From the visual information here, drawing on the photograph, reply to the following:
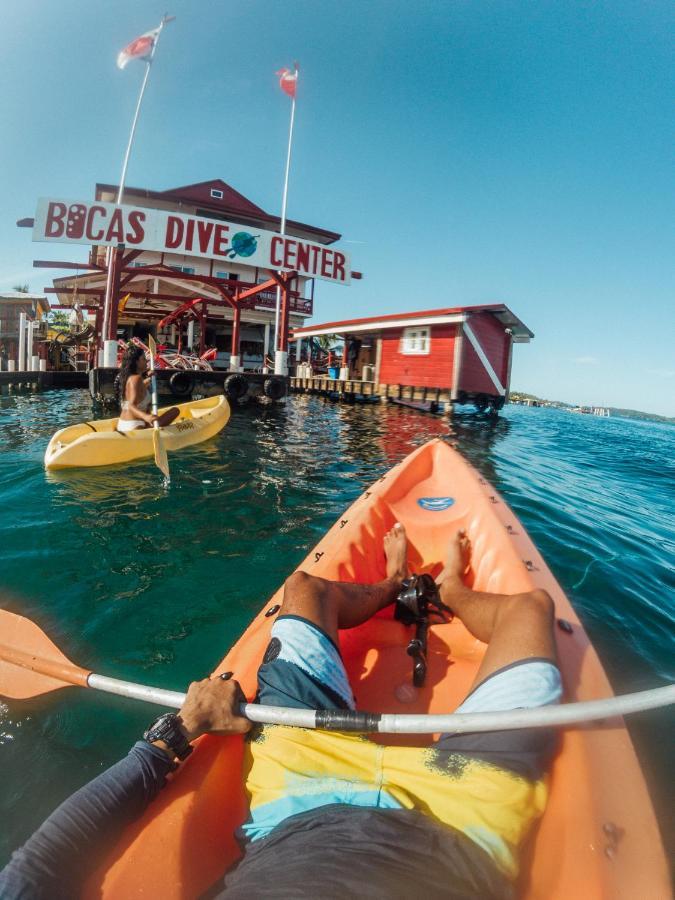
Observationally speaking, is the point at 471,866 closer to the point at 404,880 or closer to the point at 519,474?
the point at 404,880

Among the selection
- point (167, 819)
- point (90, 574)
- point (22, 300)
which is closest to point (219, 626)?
point (90, 574)

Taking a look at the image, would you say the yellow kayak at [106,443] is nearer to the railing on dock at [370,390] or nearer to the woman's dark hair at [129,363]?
the woman's dark hair at [129,363]

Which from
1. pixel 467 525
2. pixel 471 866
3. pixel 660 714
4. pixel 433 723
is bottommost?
pixel 660 714

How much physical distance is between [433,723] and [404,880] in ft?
1.43

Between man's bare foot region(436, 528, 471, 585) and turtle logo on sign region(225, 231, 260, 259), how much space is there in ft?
40.0

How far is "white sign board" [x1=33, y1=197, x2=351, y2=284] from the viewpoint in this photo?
11578 mm

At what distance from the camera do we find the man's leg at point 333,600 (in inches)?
72.9

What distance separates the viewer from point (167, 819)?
4.19ft

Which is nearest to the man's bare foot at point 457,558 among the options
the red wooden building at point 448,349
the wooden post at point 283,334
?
the wooden post at point 283,334

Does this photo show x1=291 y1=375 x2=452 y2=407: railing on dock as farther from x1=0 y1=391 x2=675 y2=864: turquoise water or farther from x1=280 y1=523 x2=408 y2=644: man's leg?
x1=280 y1=523 x2=408 y2=644: man's leg

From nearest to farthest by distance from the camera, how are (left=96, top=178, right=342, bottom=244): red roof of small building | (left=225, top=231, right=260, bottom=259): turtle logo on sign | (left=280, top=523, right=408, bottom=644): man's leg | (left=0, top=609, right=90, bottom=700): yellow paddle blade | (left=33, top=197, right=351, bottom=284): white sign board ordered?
(left=280, top=523, right=408, bottom=644): man's leg → (left=0, top=609, right=90, bottom=700): yellow paddle blade → (left=33, top=197, right=351, bottom=284): white sign board → (left=225, top=231, right=260, bottom=259): turtle logo on sign → (left=96, top=178, right=342, bottom=244): red roof of small building

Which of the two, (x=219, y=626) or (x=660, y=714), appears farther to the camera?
(x=219, y=626)

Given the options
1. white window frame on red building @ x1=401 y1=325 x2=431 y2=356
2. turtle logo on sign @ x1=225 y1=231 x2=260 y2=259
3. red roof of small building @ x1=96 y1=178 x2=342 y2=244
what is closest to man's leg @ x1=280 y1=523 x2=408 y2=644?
turtle logo on sign @ x1=225 y1=231 x2=260 y2=259

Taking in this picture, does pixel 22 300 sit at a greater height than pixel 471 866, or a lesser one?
greater
